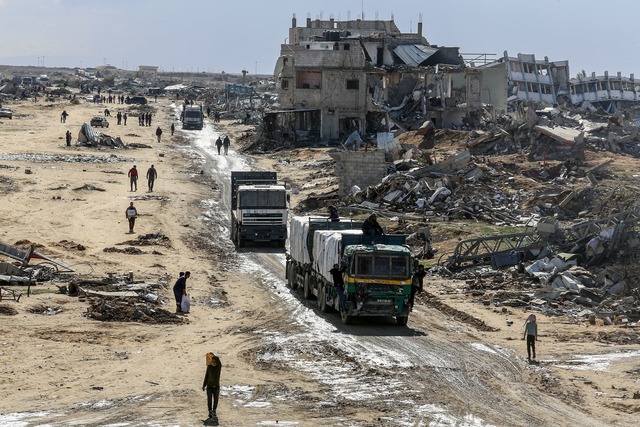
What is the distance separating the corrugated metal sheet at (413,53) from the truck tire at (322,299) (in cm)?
6493

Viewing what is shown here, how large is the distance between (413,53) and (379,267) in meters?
70.2

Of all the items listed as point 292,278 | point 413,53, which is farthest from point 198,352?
point 413,53

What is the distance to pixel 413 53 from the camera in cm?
9681

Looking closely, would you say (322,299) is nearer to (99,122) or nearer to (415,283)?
(415,283)

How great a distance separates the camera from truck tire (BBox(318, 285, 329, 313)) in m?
30.9

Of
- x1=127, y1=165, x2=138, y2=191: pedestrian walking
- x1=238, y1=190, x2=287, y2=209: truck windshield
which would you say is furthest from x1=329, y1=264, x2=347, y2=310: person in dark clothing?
x1=127, y1=165, x2=138, y2=191: pedestrian walking

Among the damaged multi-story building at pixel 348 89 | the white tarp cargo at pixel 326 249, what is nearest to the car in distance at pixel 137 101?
the damaged multi-story building at pixel 348 89

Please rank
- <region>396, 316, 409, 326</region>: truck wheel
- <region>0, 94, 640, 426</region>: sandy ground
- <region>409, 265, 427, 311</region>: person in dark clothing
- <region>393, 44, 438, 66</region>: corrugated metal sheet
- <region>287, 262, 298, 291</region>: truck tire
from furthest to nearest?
<region>393, 44, 438, 66</region>: corrugated metal sheet
<region>287, 262, 298, 291</region>: truck tire
<region>396, 316, 409, 326</region>: truck wheel
<region>409, 265, 427, 311</region>: person in dark clothing
<region>0, 94, 640, 426</region>: sandy ground

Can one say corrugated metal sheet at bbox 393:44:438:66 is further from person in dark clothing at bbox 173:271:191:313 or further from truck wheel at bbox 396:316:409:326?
truck wheel at bbox 396:316:409:326

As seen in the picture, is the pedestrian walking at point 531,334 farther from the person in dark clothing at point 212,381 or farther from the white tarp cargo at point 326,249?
the person in dark clothing at point 212,381

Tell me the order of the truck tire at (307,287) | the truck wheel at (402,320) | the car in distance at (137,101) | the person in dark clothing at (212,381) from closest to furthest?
the person in dark clothing at (212,381) < the truck wheel at (402,320) < the truck tire at (307,287) < the car in distance at (137,101)

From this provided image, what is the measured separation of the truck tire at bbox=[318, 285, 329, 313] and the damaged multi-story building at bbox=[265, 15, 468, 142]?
2202 inches

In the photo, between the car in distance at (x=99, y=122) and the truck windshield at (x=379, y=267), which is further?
the car in distance at (x=99, y=122)

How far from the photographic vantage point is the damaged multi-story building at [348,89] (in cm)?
8781
